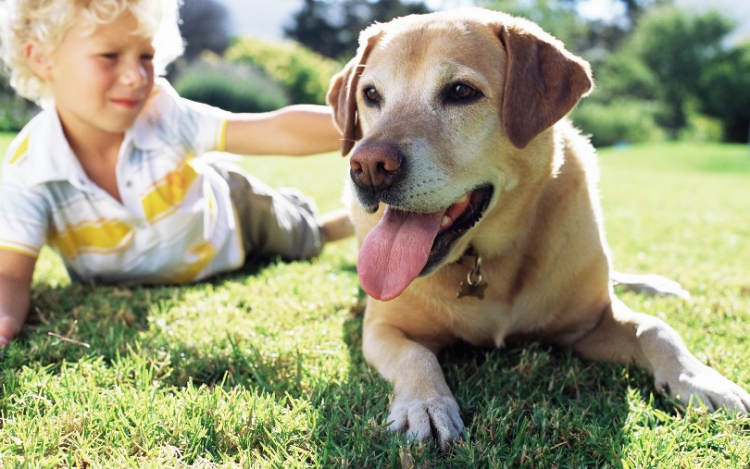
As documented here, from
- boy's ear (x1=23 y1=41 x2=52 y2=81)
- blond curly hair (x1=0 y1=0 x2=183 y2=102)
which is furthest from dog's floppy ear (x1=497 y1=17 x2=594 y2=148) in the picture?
boy's ear (x1=23 y1=41 x2=52 y2=81)

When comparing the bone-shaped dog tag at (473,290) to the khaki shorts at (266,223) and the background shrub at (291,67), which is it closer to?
the khaki shorts at (266,223)

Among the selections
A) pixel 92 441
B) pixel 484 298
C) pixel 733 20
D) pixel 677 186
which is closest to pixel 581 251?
pixel 484 298

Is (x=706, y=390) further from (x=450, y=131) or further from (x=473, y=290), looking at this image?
(x=450, y=131)

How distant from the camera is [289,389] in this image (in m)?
2.40

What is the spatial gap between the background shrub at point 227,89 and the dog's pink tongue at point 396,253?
1916 cm

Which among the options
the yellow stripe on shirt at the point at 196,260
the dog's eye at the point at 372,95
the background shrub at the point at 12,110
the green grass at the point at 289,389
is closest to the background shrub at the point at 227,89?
the background shrub at the point at 12,110

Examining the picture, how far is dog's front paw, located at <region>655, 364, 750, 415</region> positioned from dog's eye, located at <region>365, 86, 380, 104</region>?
60.4 inches

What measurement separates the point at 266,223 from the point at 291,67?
2185cm

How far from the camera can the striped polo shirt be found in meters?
3.51

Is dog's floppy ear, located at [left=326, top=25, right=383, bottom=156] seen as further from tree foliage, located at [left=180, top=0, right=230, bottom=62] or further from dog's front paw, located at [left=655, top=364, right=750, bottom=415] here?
tree foliage, located at [left=180, top=0, right=230, bottom=62]

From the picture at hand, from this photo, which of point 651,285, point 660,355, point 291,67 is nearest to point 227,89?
point 291,67

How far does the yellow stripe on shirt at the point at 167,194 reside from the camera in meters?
3.74

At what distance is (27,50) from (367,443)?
307 cm

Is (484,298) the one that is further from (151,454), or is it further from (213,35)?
(213,35)
